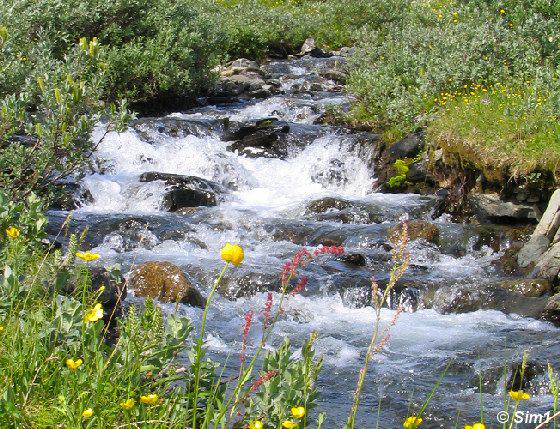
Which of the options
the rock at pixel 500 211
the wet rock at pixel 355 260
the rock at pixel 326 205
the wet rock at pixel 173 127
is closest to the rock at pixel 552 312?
the wet rock at pixel 355 260

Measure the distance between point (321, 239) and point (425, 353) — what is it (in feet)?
12.4

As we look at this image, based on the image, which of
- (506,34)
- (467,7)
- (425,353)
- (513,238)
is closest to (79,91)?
(425,353)

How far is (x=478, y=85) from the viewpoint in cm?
1324

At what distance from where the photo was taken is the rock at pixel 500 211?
1102 centimetres

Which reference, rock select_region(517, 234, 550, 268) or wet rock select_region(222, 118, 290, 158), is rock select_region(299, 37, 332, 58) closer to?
wet rock select_region(222, 118, 290, 158)

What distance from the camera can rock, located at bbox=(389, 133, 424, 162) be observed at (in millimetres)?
13430

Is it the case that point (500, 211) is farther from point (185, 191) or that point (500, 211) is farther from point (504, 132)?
point (185, 191)

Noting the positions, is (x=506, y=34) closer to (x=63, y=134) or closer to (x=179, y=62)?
(x=179, y=62)

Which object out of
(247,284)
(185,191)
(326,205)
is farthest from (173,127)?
(247,284)

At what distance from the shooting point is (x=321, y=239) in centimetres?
1078

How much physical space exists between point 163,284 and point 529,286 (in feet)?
13.2

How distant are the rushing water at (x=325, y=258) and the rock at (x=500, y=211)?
1.53 ft

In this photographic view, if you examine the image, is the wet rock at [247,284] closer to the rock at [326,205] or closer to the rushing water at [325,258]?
the rushing water at [325,258]

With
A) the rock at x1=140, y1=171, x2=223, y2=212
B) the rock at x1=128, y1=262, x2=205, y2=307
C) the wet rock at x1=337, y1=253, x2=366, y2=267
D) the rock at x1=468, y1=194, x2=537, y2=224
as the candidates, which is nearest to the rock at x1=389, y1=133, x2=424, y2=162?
the rock at x1=468, y1=194, x2=537, y2=224
